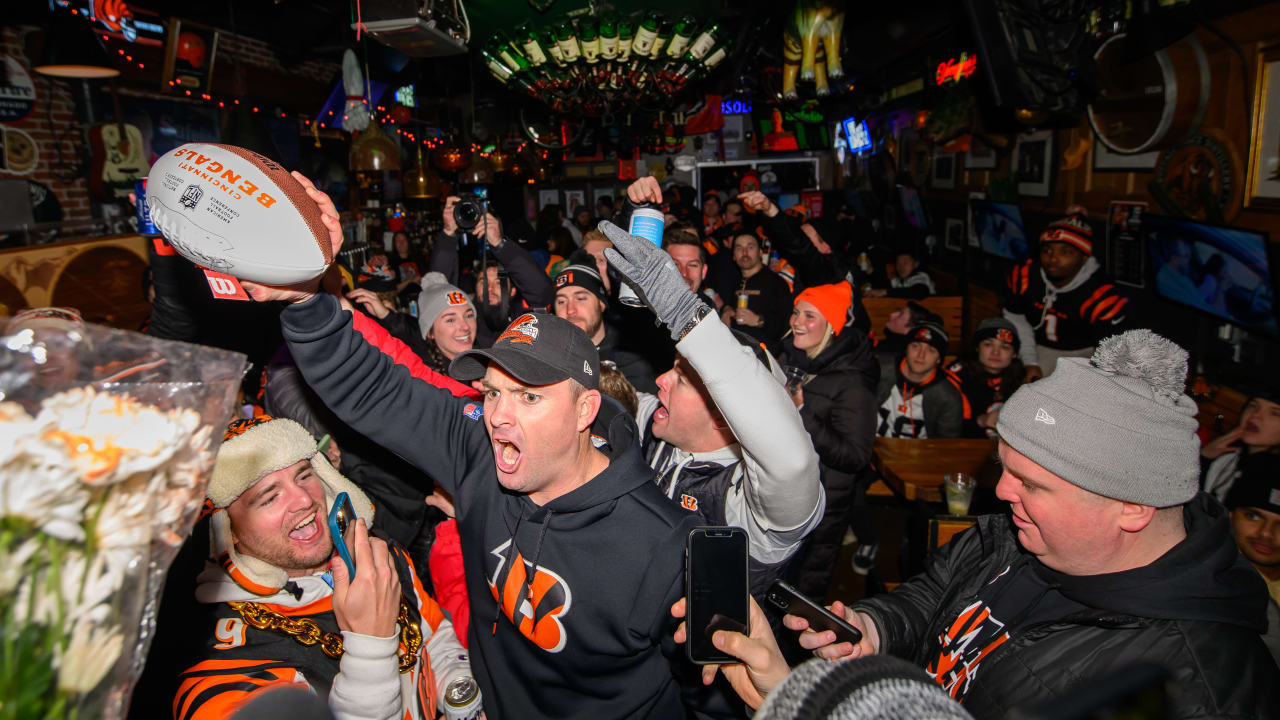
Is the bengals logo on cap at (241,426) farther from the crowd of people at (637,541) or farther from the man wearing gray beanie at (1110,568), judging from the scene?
the man wearing gray beanie at (1110,568)

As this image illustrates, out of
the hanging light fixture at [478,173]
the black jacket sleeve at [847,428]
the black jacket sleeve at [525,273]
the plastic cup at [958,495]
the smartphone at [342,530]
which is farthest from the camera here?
the hanging light fixture at [478,173]

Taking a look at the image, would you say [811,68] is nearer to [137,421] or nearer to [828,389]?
[828,389]

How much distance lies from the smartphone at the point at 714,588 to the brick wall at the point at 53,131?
7.67 m

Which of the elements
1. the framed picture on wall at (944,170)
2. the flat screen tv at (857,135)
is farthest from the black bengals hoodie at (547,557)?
the flat screen tv at (857,135)

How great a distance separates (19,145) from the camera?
19.1 feet

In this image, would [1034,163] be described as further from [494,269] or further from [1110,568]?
[1110,568]

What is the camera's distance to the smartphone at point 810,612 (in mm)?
1514

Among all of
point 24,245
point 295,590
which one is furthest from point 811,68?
point 24,245

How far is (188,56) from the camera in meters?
6.35

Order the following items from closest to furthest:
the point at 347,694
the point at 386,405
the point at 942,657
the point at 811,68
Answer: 1. the point at 347,694
2. the point at 942,657
3. the point at 386,405
4. the point at 811,68

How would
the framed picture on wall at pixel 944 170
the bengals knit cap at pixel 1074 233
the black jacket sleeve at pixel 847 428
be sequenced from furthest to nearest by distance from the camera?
the framed picture on wall at pixel 944 170, the bengals knit cap at pixel 1074 233, the black jacket sleeve at pixel 847 428

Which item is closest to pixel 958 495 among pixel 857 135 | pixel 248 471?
pixel 248 471

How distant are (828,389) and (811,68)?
2.83m

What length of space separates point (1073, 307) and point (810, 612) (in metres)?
4.59
